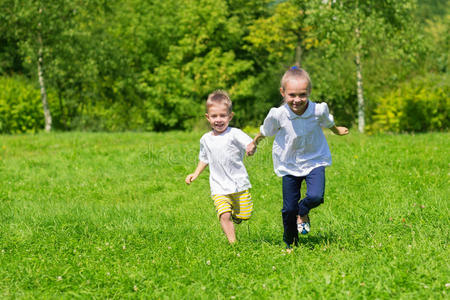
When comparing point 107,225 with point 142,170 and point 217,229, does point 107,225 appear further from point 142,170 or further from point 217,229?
point 142,170

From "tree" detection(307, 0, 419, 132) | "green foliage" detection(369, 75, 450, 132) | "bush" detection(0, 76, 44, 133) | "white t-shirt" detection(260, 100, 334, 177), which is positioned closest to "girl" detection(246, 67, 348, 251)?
"white t-shirt" detection(260, 100, 334, 177)

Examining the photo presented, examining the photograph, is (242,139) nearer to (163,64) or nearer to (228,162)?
(228,162)

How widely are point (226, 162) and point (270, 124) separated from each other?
695 millimetres

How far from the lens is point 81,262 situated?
4590mm

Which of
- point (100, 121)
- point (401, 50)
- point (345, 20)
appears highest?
point (345, 20)

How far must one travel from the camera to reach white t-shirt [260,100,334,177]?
4922mm

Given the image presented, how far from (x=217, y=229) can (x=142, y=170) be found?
484 centimetres

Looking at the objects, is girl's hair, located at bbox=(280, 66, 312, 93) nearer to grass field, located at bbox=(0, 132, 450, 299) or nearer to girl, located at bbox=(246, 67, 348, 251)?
girl, located at bbox=(246, 67, 348, 251)

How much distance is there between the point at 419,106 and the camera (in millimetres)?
18547

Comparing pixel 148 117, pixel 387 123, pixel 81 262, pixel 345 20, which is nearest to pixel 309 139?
pixel 81 262

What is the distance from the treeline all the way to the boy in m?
16.1

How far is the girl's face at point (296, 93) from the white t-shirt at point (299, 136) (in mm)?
133

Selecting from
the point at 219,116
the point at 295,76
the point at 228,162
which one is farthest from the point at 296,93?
the point at 228,162

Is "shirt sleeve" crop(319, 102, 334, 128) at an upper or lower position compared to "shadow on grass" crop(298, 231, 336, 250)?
upper
